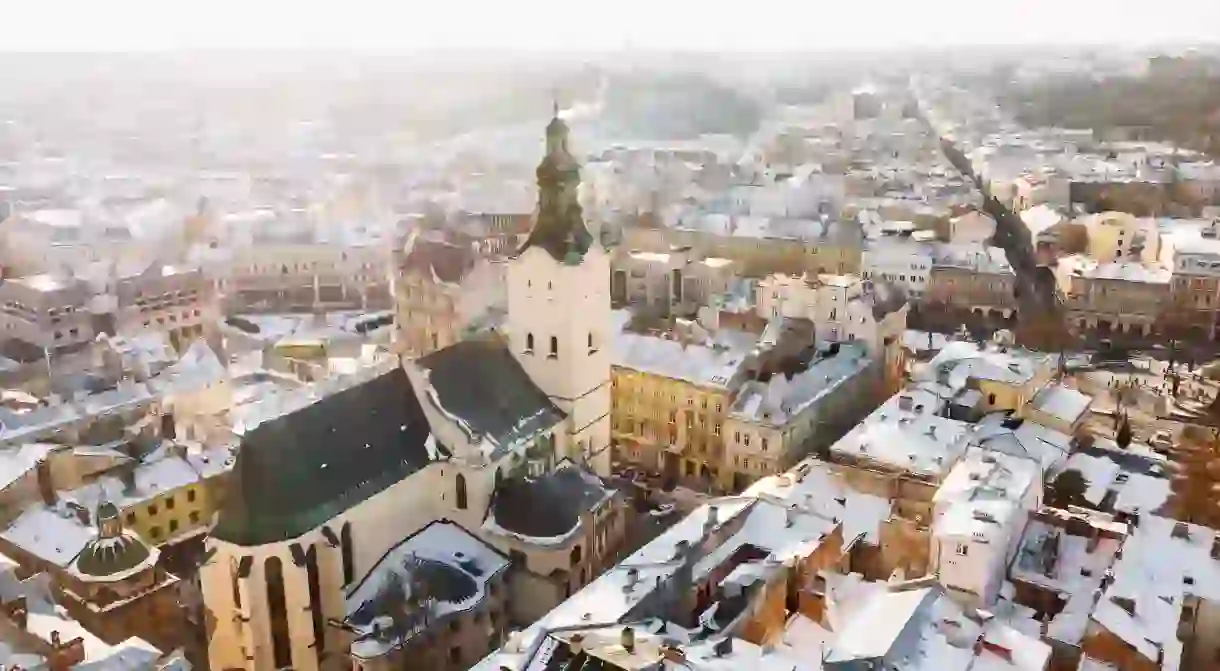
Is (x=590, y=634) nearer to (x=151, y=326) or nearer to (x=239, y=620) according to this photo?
(x=239, y=620)

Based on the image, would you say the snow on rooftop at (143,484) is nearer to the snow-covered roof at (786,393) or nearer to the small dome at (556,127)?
the small dome at (556,127)

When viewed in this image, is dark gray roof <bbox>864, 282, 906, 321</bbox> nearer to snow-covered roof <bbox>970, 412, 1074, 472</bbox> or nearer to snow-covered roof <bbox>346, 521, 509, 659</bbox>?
snow-covered roof <bbox>970, 412, 1074, 472</bbox>

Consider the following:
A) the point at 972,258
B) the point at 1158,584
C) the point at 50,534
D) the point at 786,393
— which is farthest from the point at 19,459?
the point at 972,258

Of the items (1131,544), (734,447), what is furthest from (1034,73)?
(1131,544)

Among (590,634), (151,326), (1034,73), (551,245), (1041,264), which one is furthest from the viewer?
(1034,73)

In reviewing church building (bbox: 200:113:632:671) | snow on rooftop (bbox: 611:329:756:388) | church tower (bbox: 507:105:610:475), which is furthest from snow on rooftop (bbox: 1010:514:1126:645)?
snow on rooftop (bbox: 611:329:756:388)

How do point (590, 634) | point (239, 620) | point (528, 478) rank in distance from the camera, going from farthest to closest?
point (528, 478), point (239, 620), point (590, 634)
